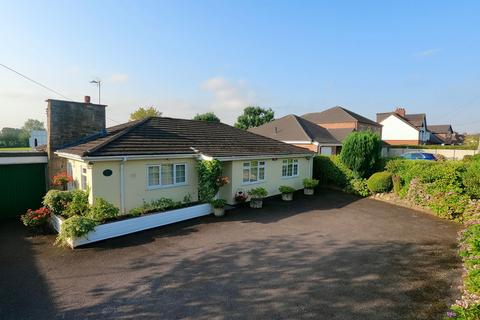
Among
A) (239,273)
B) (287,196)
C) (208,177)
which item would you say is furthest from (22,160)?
(287,196)

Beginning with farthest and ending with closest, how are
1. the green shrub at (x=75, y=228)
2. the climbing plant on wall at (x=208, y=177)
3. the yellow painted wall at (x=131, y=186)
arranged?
the climbing plant on wall at (x=208, y=177) → the yellow painted wall at (x=131, y=186) → the green shrub at (x=75, y=228)

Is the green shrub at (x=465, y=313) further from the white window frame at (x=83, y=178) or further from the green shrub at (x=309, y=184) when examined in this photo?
the green shrub at (x=309, y=184)

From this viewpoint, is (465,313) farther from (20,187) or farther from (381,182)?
(20,187)

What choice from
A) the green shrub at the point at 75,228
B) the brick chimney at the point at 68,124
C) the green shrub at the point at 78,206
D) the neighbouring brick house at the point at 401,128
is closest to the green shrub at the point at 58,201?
the green shrub at the point at 78,206

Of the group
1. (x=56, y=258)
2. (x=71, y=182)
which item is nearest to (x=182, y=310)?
(x=56, y=258)

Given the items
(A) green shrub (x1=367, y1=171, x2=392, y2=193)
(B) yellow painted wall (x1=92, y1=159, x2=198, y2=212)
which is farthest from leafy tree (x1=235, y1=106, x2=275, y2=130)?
(B) yellow painted wall (x1=92, y1=159, x2=198, y2=212)

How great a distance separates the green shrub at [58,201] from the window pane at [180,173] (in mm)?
4422

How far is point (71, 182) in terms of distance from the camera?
1255 cm

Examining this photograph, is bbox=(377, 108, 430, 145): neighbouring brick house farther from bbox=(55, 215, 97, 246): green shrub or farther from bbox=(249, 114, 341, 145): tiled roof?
bbox=(55, 215, 97, 246): green shrub

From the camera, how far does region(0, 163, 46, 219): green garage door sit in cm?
1188

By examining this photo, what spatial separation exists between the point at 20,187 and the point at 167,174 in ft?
22.8

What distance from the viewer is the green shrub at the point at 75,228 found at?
8453mm

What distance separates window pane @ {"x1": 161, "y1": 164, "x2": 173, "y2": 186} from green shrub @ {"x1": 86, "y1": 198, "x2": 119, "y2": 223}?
2629 mm

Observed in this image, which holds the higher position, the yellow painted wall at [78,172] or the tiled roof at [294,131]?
the tiled roof at [294,131]
